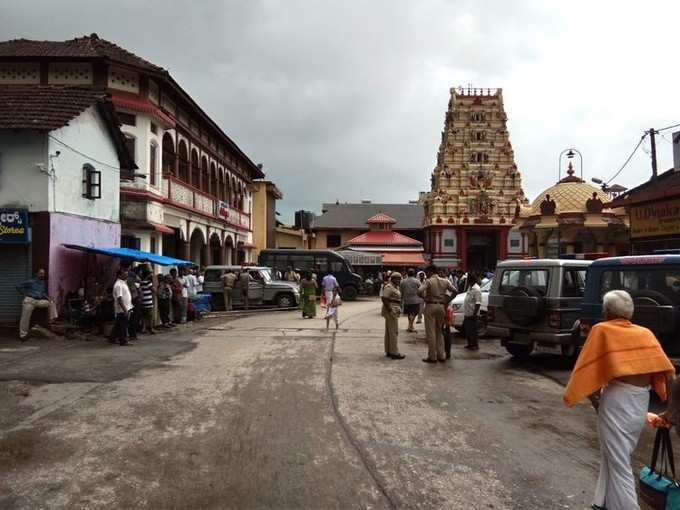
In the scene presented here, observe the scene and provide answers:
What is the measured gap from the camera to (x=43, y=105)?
1369 cm

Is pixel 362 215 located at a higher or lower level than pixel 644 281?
higher

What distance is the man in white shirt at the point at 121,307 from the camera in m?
11.8

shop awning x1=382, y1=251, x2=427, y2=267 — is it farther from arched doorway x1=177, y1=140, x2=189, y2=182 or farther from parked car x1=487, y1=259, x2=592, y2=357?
parked car x1=487, y1=259, x2=592, y2=357

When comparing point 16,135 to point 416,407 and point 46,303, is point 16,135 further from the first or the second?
point 416,407

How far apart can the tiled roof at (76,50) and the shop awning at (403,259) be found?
89.0 ft

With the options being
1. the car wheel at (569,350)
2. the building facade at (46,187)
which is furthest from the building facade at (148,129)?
the car wheel at (569,350)

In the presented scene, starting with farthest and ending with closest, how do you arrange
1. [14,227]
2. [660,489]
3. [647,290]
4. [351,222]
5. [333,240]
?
1. [351,222]
2. [333,240]
3. [14,227]
4. [647,290]
5. [660,489]

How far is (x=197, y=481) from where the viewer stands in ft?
14.6

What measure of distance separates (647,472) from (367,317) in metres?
16.2

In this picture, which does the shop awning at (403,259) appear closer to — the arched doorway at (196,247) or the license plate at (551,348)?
the arched doorway at (196,247)

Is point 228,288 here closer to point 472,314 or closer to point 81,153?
point 81,153

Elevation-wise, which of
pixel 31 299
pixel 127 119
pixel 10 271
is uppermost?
pixel 127 119

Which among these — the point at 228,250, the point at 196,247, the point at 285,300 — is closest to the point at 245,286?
the point at 285,300

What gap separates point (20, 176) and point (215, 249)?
19.0 metres
